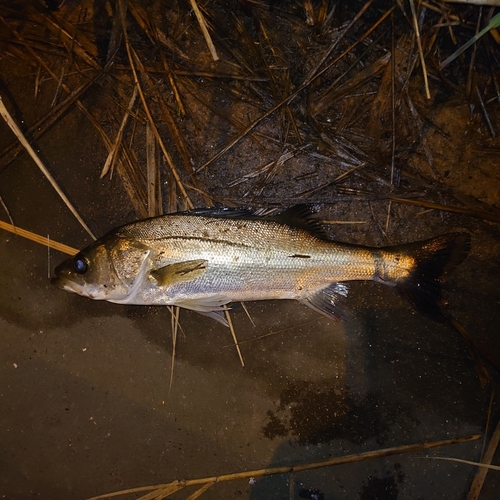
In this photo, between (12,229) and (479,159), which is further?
(12,229)

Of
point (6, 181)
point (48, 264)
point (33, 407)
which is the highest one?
point (6, 181)

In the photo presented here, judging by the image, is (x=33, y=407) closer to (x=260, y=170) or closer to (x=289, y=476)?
(x=289, y=476)

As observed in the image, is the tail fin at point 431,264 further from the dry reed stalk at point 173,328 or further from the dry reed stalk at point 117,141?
the dry reed stalk at point 117,141

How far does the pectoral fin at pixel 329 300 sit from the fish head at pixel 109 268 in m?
1.30

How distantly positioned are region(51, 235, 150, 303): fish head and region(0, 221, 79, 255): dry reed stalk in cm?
43

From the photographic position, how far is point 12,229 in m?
3.21

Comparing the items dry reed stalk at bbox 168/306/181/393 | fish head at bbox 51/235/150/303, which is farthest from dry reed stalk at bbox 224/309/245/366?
fish head at bbox 51/235/150/303

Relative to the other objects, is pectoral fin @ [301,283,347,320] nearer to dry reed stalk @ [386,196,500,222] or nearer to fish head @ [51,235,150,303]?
dry reed stalk @ [386,196,500,222]

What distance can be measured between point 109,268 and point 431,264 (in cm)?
239

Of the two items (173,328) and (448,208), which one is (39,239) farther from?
(448,208)

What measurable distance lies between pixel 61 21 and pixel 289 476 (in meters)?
4.21

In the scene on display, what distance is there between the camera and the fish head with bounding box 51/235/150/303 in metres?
2.72

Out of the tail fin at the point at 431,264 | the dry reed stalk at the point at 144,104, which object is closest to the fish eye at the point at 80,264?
the dry reed stalk at the point at 144,104

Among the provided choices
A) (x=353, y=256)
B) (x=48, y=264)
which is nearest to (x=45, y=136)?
(x=48, y=264)
